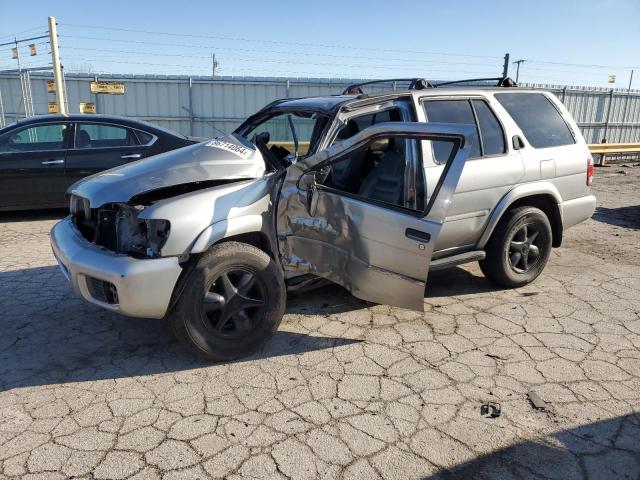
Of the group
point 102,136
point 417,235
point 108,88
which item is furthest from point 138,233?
point 108,88

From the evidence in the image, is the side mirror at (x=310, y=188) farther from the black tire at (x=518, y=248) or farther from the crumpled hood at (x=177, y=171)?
→ the black tire at (x=518, y=248)

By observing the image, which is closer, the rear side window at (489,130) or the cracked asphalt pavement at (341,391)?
the cracked asphalt pavement at (341,391)

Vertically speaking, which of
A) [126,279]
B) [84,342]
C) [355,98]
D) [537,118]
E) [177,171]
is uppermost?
[355,98]

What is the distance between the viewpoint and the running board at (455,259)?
4.07 metres

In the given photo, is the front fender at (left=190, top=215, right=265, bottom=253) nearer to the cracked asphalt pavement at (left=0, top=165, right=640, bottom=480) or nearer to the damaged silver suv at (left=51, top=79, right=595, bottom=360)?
the damaged silver suv at (left=51, top=79, right=595, bottom=360)

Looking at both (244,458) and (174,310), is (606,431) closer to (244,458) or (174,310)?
(244,458)

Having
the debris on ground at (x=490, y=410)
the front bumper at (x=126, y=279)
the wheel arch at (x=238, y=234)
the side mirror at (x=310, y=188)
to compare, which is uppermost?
the side mirror at (x=310, y=188)

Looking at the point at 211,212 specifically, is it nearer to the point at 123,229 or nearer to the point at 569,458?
the point at 123,229

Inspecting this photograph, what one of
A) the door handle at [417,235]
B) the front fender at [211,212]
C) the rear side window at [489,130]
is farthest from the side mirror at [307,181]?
the rear side window at [489,130]

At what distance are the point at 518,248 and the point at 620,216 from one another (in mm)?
4676

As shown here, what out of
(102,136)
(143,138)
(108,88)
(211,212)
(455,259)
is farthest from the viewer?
(108,88)

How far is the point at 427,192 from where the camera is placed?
3.82 meters

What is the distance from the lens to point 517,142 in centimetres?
451

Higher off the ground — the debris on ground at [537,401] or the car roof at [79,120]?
the car roof at [79,120]
